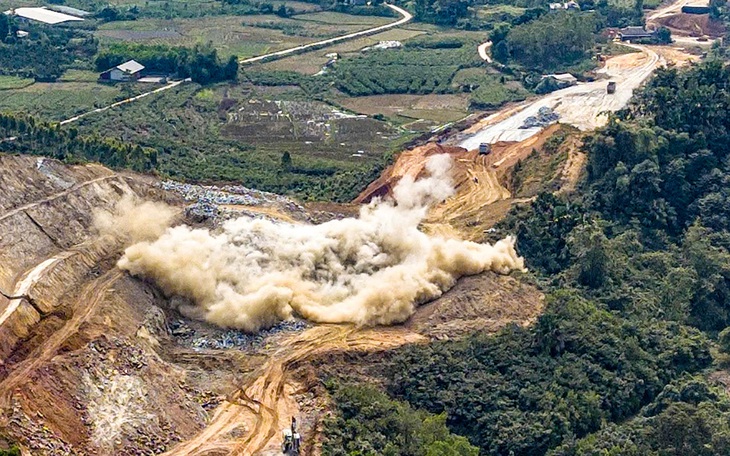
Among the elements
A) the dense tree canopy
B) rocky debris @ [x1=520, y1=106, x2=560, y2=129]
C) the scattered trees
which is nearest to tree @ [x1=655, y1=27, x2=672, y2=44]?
the dense tree canopy

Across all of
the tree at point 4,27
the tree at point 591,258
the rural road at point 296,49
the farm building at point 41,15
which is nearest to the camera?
the tree at point 591,258

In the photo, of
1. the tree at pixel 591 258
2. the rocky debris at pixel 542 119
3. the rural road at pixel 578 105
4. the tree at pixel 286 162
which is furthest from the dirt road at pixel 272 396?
the rocky debris at pixel 542 119

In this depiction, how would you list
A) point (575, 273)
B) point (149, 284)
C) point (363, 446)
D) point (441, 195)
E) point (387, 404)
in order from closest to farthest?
point (363, 446)
point (387, 404)
point (149, 284)
point (575, 273)
point (441, 195)

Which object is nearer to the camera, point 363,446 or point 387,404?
point 363,446

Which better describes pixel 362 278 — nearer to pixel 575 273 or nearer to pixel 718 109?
pixel 575 273

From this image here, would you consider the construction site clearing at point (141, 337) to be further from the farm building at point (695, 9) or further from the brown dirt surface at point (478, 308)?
the farm building at point (695, 9)

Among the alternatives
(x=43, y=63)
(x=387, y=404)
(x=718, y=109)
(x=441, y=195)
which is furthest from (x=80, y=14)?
(x=387, y=404)
